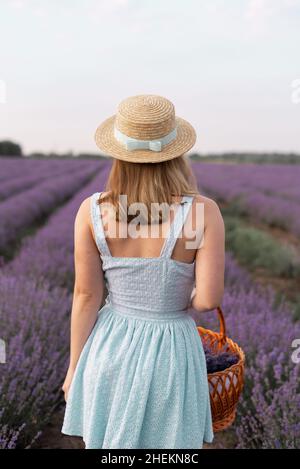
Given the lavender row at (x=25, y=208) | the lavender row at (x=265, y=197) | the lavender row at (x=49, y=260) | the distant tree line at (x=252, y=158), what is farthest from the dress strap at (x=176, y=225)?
the distant tree line at (x=252, y=158)

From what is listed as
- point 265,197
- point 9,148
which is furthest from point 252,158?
point 265,197

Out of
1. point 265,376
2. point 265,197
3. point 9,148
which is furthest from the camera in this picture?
point 9,148

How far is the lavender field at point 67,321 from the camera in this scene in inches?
95.7

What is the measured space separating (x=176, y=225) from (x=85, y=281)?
1.13 ft

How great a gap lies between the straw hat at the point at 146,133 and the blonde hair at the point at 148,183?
0.04m

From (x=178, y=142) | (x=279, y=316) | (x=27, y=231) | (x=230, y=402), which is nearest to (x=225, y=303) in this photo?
(x=279, y=316)

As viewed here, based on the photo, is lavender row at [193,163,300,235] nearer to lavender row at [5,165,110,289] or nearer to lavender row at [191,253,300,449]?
lavender row at [5,165,110,289]

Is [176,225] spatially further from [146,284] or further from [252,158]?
[252,158]

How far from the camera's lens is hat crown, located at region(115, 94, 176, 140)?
1569 mm

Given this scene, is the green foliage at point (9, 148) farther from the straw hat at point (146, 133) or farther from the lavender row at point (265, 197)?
the straw hat at point (146, 133)

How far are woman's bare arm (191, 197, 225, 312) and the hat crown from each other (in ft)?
0.80

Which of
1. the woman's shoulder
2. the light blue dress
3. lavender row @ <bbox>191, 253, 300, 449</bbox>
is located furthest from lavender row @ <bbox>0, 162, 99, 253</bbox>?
the woman's shoulder

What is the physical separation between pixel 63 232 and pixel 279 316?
9.46 feet

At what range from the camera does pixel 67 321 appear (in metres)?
3.27
